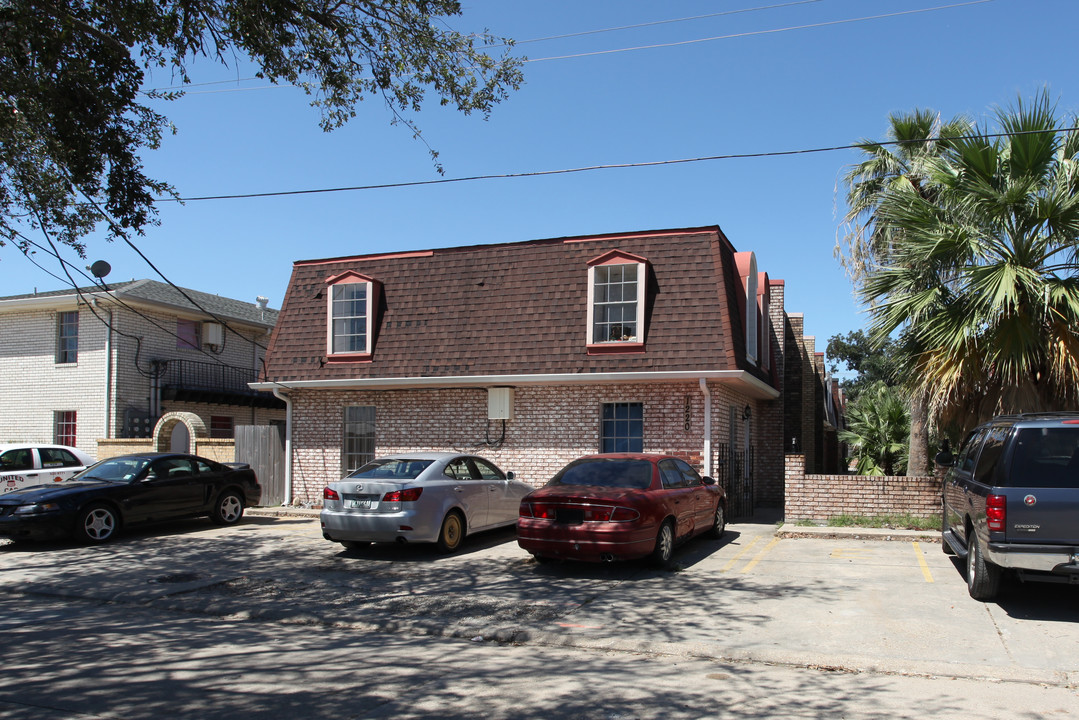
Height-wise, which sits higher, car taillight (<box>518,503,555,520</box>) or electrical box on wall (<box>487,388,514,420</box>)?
electrical box on wall (<box>487,388,514,420</box>)

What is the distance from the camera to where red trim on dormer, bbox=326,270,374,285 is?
58.4 feet

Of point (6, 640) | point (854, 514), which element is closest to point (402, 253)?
point (854, 514)

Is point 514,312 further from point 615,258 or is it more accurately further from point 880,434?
point 880,434

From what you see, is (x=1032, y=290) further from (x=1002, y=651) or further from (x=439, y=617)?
(x=439, y=617)

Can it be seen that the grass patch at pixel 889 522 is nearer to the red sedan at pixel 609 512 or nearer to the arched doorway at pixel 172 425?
the red sedan at pixel 609 512

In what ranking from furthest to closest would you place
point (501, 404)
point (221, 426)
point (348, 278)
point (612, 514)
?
1. point (221, 426)
2. point (348, 278)
3. point (501, 404)
4. point (612, 514)

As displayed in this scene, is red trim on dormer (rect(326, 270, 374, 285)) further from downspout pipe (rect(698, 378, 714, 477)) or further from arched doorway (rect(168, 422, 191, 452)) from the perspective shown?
arched doorway (rect(168, 422, 191, 452))

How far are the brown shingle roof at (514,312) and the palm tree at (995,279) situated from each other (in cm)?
353

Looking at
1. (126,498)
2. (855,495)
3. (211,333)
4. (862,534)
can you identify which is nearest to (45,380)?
(211,333)

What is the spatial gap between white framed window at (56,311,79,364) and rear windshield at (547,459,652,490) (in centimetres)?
1926

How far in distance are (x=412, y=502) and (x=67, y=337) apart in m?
18.3

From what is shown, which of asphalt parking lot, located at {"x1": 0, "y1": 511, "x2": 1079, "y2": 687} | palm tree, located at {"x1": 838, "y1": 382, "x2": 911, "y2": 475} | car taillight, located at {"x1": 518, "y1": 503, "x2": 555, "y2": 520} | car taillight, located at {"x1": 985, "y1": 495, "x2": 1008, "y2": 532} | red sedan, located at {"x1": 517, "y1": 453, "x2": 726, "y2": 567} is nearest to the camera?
asphalt parking lot, located at {"x1": 0, "y1": 511, "x2": 1079, "y2": 687}

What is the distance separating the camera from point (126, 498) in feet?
44.5

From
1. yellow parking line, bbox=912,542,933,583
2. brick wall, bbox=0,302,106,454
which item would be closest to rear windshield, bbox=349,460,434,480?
yellow parking line, bbox=912,542,933,583
